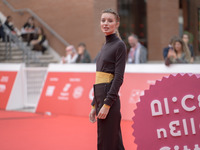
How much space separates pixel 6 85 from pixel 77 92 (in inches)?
93.9

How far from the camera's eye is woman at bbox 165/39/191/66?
7520mm

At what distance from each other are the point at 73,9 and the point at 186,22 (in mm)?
7650

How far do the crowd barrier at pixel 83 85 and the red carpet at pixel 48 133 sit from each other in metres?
0.31

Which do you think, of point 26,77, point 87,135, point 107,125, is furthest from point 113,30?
point 26,77

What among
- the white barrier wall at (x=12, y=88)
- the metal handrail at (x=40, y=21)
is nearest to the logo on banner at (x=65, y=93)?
the white barrier wall at (x=12, y=88)

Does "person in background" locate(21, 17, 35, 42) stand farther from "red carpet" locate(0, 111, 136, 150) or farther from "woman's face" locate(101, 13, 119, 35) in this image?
"woman's face" locate(101, 13, 119, 35)

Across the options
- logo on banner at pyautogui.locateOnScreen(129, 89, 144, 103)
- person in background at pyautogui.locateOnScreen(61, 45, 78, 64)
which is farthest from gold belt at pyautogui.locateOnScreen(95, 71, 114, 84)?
person in background at pyautogui.locateOnScreen(61, 45, 78, 64)

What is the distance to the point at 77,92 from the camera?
332 inches

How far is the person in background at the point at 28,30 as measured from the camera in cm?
1566

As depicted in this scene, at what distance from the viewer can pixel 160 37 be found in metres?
15.7

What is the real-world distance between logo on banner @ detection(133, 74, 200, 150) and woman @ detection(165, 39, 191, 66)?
3845mm

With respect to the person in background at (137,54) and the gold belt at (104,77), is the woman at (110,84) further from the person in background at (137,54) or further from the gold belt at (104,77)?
the person in background at (137,54)

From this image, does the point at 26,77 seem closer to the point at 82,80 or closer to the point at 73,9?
the point at 82,80

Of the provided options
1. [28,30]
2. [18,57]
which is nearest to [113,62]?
[18,57]
